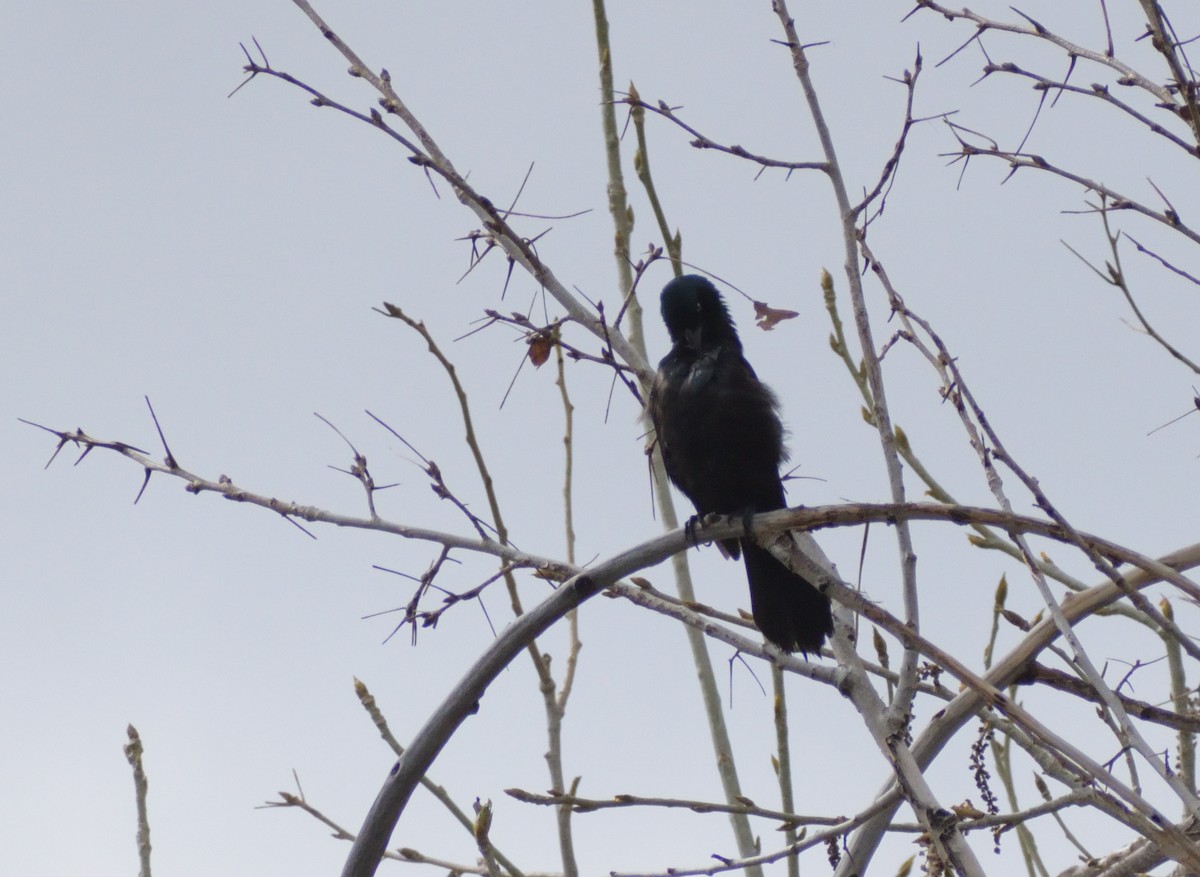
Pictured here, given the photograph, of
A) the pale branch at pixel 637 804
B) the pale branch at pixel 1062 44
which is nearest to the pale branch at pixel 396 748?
the pale branch at pixel 637 804

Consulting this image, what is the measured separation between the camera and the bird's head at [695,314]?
514 cm

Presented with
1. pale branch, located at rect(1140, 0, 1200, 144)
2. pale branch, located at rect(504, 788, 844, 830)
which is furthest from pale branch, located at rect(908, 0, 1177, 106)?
pale branch, located at rect(504, 788, 844, 830)

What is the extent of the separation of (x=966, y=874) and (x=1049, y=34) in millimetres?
1903

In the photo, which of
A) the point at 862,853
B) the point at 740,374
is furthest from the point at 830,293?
the point at 862,853

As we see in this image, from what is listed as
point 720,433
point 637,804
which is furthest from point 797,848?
point 720,433

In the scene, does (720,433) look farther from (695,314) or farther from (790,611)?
(790,611)

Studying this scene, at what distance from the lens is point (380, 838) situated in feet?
8.73

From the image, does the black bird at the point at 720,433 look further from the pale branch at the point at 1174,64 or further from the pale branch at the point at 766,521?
the pale branch at the point at 1174,64

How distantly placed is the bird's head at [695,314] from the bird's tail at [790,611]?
1269 millimetres

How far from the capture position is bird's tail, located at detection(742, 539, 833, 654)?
156 inches

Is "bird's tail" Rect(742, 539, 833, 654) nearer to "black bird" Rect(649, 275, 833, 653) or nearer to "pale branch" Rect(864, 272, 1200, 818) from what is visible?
"black bird" Rect(649, 275, 833, 653)

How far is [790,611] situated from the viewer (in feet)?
13.2

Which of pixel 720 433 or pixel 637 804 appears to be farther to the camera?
pixel 720 433

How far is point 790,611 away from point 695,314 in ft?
5.11
